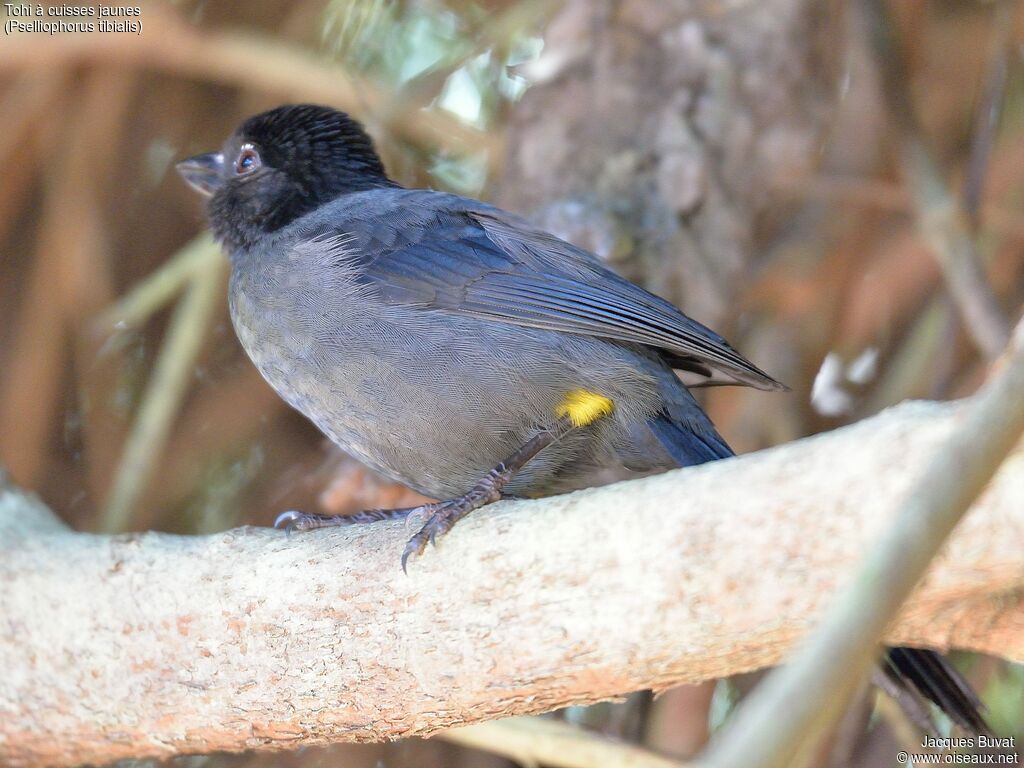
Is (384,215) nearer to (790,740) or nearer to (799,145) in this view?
(799,145)

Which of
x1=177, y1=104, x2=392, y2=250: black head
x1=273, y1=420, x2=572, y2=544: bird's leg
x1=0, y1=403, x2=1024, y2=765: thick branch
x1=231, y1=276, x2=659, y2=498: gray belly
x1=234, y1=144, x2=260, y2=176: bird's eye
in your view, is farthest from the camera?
x1=234, y1=144, x2=260, y2=176: bird's eye

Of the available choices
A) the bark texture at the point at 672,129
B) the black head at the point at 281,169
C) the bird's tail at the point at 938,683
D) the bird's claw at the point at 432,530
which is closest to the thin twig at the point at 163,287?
the black head at the point at 281,169

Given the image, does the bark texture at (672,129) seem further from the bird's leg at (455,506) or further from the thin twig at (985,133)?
the bird's leg at (455,506)

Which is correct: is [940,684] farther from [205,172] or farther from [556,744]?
[205,172]

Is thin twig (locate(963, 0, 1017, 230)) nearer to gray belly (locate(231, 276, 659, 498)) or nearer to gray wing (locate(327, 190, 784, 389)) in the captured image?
gray wing (locate(327, 190, 784, 389))

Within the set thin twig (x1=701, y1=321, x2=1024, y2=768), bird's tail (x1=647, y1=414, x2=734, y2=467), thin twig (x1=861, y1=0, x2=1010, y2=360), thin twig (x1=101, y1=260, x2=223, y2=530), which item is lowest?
thin twig (x1=101, y1=260, x2=223, y2=530)

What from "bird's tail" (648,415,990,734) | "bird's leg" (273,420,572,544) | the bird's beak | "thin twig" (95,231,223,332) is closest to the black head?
the bird's beak

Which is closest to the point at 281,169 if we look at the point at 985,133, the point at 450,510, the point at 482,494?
the point at 482,494
